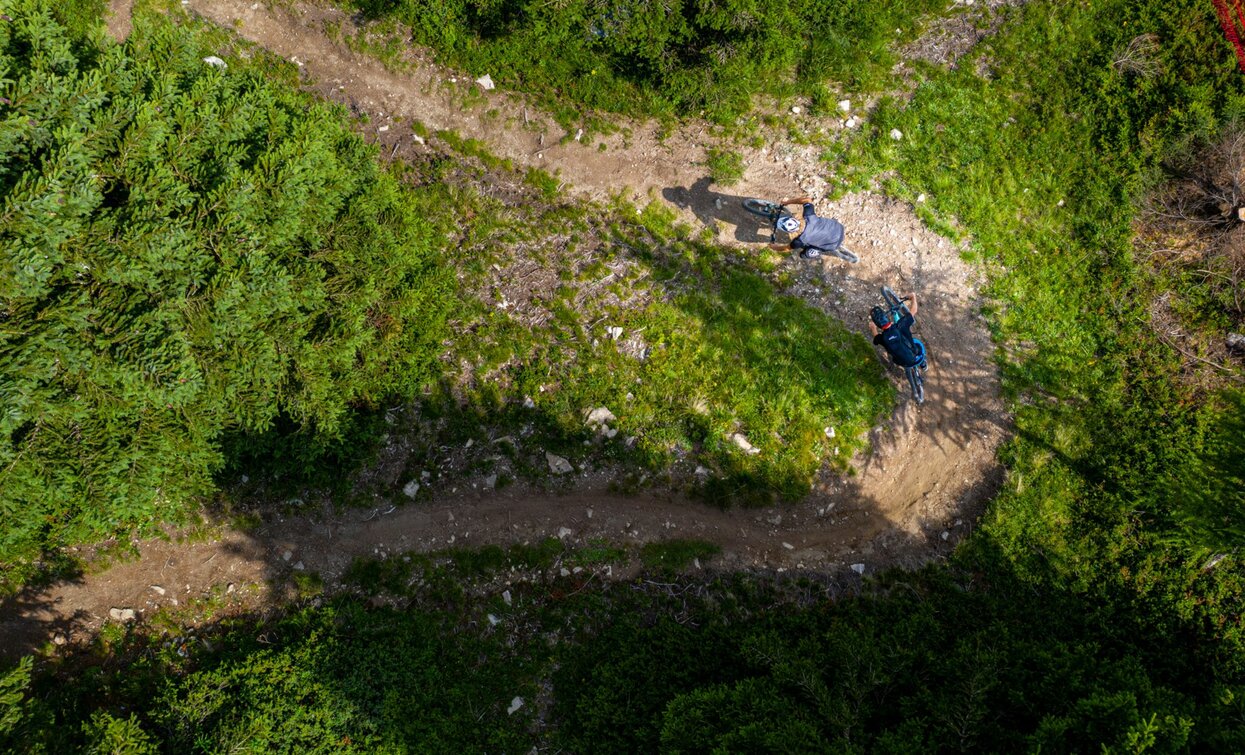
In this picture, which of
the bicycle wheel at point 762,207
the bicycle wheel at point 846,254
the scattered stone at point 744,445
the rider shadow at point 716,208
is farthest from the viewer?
the rider shadow at point 716,208

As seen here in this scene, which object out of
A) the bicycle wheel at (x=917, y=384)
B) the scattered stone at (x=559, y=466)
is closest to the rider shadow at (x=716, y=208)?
the bicycle wheel at (x=917, y=384)

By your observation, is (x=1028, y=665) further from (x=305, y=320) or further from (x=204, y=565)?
(x=204, y=565)

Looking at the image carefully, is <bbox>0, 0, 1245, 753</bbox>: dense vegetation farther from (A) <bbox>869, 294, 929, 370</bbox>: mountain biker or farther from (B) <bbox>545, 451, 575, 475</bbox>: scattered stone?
(A) <bbox>869, 294, 929, 370</bbox>: mountain biker

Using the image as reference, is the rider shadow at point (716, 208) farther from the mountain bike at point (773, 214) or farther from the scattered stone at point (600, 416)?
the scattered stone at point (600, 416)

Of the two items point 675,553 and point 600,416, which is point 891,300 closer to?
point 600,416

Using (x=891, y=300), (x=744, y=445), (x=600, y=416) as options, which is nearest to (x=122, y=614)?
(x=600, y=416)

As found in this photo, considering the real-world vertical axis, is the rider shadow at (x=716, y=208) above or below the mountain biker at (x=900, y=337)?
above
